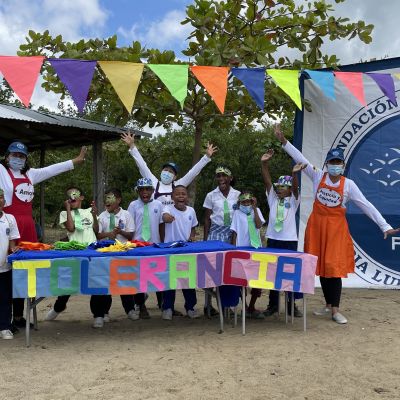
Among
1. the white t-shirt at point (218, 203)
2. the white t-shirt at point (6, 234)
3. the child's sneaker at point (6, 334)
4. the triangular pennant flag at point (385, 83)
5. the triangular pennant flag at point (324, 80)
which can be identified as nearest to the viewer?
the white t-shirt at point (6, 234)

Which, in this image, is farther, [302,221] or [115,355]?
[302,221]

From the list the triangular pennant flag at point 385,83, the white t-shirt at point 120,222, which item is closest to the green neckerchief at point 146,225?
the white t-shirt at point 120,222

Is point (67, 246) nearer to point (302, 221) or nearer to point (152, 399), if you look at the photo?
point (152, 399)

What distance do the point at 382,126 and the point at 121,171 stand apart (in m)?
14.3

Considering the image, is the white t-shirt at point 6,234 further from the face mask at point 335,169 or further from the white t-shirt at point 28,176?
the face mask at point 335,169

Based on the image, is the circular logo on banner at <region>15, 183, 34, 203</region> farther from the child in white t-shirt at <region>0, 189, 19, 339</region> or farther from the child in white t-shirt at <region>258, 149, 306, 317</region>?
the child in white t-shirt at <region>258, 149, 306, 317</region>

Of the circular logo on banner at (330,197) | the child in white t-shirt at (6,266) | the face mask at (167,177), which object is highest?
the face mask at (167,177)

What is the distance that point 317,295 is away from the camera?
22.3 ft

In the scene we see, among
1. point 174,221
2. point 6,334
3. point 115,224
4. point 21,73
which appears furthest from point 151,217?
point 21,73

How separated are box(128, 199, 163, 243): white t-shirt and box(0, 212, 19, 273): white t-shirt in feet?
4.31

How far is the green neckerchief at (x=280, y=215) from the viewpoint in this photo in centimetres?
524

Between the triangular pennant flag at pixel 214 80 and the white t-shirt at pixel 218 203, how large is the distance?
0.99 metres

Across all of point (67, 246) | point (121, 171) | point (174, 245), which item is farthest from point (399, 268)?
point (121, 171)

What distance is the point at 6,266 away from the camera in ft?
14.6
